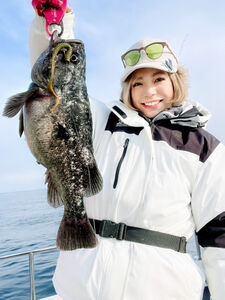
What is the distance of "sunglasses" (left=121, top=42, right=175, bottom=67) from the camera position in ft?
7.98

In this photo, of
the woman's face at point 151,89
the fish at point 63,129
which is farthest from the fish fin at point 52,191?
the woman's face at point 151,89

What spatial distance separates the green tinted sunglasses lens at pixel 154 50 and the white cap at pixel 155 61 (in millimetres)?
32

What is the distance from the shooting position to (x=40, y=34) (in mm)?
2150

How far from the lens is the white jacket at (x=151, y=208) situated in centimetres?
187

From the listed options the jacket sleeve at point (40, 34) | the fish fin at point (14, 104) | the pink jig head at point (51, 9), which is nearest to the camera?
the fish fin at point (14, 104)

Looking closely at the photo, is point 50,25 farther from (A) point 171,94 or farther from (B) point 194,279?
(B) point 194,279

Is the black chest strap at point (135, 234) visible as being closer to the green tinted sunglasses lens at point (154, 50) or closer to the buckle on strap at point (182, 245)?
the buckle on strap at point (182, 245)

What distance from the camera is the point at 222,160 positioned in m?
2.14

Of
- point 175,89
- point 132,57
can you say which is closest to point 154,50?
point 132,57

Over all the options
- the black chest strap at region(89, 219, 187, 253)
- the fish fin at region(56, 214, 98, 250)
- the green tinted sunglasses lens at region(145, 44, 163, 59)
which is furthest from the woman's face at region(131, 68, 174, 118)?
the fish fin at region(56, 214, 98, 250)

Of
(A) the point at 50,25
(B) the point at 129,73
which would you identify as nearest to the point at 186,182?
(B) the point at 129,73

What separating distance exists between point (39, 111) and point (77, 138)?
28cm

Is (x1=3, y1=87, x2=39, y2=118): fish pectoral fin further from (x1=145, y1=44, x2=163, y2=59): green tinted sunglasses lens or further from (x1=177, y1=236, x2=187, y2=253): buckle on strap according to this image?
(x1=177, y1=236, x2=187, y2=253): buckle on strap

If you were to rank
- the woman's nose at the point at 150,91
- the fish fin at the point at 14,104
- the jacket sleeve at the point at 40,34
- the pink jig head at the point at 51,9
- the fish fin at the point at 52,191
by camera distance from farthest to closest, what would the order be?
the woman's nose at the point at 150,91 → the jacket sleeve at the point at 40,34 → the pink jig head at the point at 51,9 → the fish fin at the point at 52,191 → the fish fin at the point at 14,104
